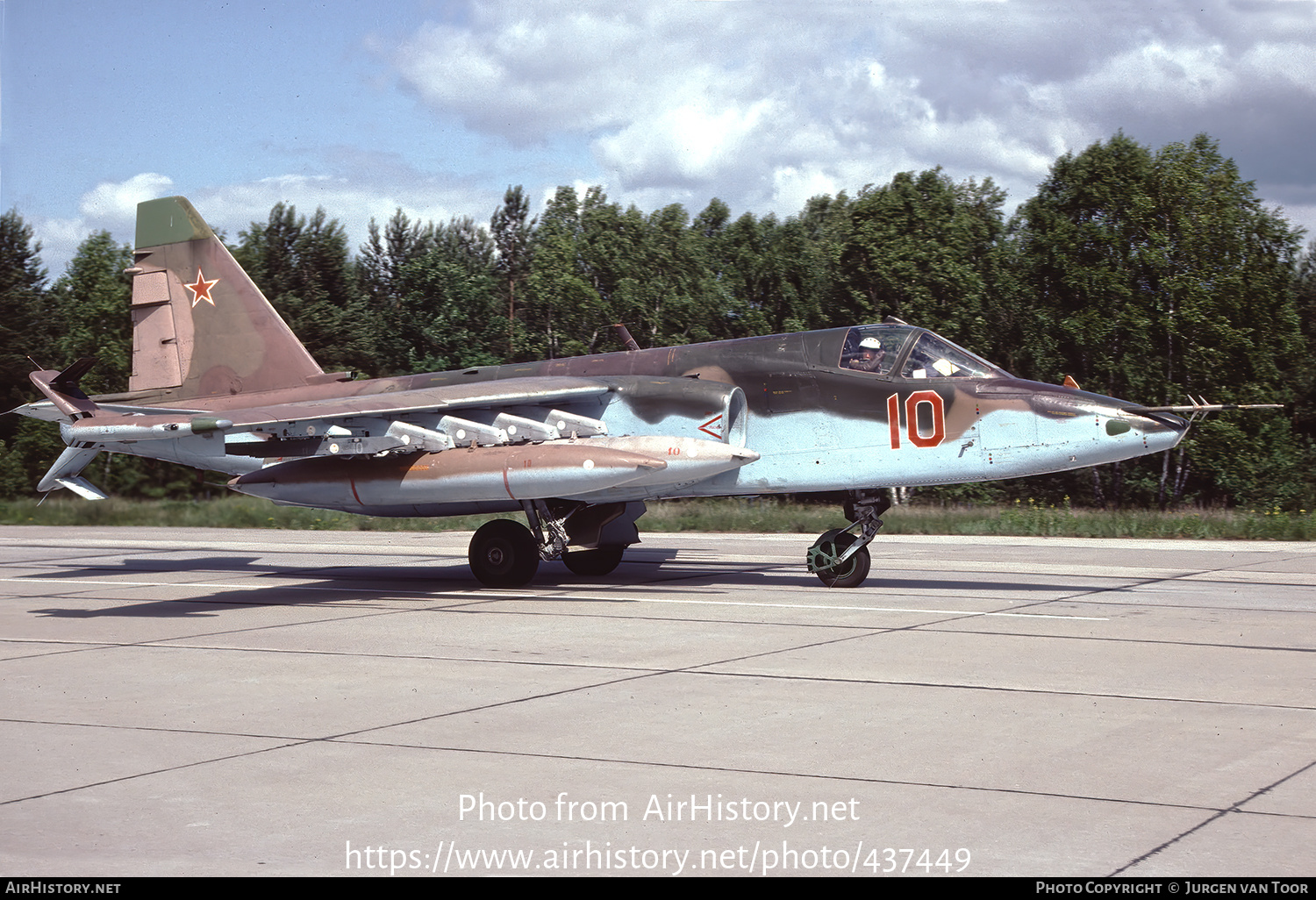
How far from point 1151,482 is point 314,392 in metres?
36.5

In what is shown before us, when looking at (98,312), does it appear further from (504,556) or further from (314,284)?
(504,556)

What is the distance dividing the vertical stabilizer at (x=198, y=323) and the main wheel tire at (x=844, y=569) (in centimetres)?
795

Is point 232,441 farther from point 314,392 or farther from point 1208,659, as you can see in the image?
point 1208,659

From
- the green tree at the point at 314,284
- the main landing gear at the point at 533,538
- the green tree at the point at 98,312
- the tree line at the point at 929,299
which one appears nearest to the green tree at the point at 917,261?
the tree line at the point at 929,299

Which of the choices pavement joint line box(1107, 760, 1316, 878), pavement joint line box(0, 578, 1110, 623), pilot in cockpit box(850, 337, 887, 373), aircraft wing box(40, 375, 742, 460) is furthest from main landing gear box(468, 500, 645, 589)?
pavement joint line box(1107, 760, 1316, 878)

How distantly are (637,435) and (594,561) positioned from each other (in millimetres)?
2655

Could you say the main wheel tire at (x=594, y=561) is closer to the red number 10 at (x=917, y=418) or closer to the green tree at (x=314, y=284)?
the red number 10 at (x=917, y=418)

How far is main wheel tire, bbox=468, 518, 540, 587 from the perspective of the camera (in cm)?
1509

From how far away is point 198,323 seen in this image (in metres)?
17.6

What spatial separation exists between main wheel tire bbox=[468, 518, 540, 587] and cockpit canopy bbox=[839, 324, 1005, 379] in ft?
15.0

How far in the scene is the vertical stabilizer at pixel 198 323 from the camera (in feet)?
57.4

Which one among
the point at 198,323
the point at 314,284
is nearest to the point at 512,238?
the point at 314,284

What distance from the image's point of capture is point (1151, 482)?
44.9 m
